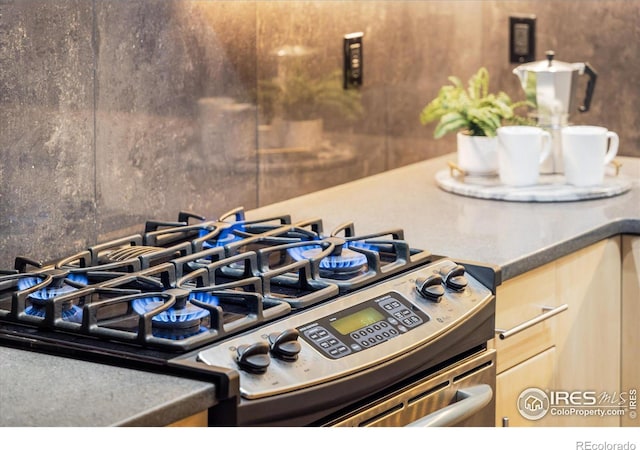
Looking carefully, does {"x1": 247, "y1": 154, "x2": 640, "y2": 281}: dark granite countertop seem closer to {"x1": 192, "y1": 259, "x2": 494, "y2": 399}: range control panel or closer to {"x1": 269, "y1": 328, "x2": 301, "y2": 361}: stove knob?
{"x1": 192, "y1": 259, "x2": 494, "y2": 399}: range control panel

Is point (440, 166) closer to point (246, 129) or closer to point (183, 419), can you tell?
point (246, 129)

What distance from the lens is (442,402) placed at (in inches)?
62.9

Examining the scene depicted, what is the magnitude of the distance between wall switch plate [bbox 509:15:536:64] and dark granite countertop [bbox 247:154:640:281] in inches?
19.9

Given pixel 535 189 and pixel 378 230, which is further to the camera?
pixel 535 189

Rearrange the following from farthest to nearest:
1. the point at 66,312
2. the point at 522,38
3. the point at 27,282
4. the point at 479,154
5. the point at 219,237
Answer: the point at 522,38 < the point at 479,154 < the point at 219,237 < the point at 27,282 < the point at 66,312

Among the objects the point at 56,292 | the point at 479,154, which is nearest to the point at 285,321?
the point at 56,292

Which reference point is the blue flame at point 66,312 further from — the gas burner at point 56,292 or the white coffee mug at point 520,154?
the white coffee mug at point 520,154

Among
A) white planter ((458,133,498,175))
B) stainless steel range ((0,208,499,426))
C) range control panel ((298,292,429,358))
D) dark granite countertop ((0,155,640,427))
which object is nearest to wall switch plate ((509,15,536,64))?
dark granite countertop ((0,155,640,427))

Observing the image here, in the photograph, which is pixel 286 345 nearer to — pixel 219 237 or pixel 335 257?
pixel 335 257

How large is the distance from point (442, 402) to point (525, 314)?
39 cm

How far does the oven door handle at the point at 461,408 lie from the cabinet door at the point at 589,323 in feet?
1.44
